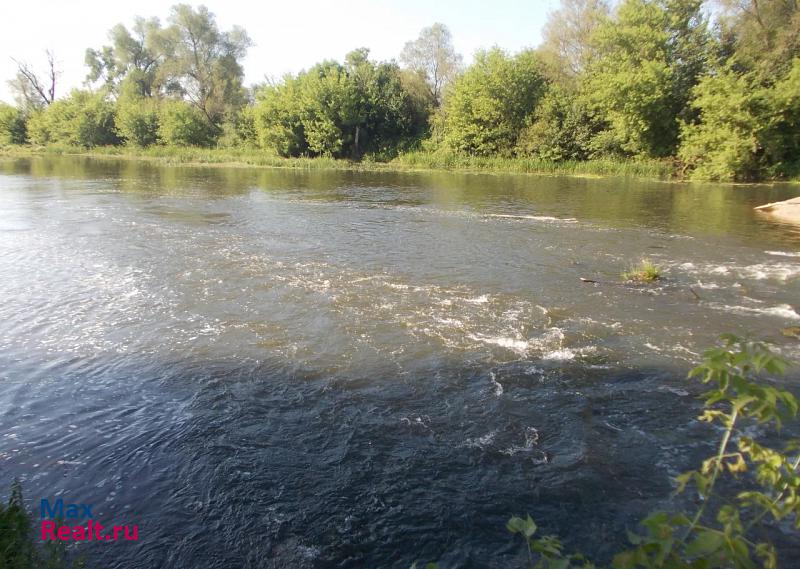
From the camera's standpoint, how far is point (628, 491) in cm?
518

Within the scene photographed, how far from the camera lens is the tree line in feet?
128

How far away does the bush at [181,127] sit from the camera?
2894 inches

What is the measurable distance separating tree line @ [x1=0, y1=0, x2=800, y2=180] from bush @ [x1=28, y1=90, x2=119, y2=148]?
0.64 ft

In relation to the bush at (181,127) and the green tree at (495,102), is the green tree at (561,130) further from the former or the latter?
the bush at (181,127)

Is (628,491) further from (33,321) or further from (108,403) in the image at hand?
(33,321)

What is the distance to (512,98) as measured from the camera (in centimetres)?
5606

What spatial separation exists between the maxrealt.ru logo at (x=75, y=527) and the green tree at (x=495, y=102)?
178 ft

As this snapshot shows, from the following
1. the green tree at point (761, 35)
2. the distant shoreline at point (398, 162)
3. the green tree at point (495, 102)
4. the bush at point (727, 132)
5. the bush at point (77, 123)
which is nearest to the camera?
the bush at point (727, 132)

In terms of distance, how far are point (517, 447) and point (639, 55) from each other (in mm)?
50602

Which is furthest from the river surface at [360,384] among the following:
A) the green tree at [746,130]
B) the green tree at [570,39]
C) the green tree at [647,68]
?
the green tree at [570,39]

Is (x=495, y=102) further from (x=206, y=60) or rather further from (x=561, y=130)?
(x=206, y=60)

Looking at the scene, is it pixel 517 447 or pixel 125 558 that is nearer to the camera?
pixel 125 558

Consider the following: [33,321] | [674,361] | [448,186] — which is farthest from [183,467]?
[448,186]

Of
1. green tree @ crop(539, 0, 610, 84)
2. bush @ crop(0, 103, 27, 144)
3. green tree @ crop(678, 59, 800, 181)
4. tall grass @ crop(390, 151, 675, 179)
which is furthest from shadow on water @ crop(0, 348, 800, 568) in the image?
bush @ crop(0, 103, 27, 144)
